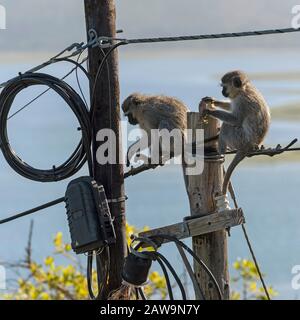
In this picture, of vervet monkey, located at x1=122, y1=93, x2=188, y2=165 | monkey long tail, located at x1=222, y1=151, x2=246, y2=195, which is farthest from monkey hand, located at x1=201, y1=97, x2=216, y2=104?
vervet monkey, located at x1=122, y1=93, x2=188, y2=165

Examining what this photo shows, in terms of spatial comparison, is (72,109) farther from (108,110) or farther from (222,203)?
(222,203)

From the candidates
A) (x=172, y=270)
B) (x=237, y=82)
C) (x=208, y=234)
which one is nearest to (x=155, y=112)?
(x=237, y=82)

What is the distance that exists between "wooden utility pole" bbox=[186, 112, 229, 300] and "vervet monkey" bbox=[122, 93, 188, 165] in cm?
185

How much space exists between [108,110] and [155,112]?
94.0 inches

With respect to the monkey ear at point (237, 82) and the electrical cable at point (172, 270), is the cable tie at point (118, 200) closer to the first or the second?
the electrical cable at point (172, 270)

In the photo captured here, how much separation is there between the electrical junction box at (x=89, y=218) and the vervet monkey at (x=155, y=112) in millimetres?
2119

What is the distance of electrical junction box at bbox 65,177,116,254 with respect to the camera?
8766 mm

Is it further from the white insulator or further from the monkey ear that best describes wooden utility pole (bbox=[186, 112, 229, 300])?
the monkey ear

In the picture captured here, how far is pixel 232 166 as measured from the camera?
919cm
